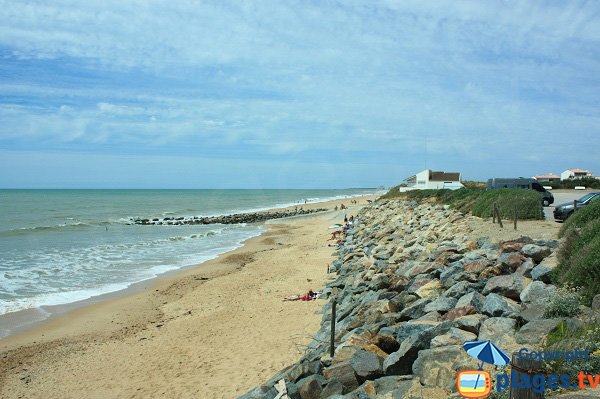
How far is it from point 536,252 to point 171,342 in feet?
27.0

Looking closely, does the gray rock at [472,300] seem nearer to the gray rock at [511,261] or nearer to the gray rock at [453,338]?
the gray rock at [453,338]

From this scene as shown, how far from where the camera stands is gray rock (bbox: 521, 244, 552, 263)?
9250mm

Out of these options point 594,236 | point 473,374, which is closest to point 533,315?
point 473,374

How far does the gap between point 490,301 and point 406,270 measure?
5.50 m

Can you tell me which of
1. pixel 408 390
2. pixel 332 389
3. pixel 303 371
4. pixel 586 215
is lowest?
pixel 303 371

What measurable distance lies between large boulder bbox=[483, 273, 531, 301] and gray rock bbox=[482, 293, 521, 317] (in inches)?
17.1

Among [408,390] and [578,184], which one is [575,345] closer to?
[408,390]

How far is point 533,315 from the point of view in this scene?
6.08 m

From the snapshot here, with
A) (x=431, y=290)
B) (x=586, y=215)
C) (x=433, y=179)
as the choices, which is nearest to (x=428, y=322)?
(x=431, y=290)

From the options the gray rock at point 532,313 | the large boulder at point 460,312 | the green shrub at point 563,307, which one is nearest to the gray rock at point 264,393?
the large boulder at point 460,312

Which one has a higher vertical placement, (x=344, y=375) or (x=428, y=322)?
(x=428, y=322)

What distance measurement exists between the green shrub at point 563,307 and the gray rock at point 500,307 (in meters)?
0.55

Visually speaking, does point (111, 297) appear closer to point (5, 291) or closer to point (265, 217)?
point (5, 291)

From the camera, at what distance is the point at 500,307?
668 centimetres
